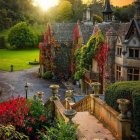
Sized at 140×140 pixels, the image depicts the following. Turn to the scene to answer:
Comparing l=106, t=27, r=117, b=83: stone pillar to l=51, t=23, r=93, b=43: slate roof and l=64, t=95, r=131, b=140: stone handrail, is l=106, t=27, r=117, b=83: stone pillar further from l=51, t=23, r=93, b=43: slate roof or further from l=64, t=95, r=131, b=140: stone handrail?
l=51, t=23, r=93, b=43: slate roof

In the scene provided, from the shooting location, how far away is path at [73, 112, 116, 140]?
575 inches

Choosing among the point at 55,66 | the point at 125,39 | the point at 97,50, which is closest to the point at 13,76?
the point at 55,66

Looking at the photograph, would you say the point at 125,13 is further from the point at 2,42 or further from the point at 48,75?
the point at 48,75

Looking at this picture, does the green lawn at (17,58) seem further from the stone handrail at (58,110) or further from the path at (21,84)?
the stone handrail at (58,110)

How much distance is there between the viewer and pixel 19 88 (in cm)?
4931

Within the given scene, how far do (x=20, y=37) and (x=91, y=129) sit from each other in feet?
259

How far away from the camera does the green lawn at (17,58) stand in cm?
6959

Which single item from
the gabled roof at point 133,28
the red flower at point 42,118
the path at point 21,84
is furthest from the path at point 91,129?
the path at point 21,84

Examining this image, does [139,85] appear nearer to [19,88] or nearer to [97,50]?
[97,50]

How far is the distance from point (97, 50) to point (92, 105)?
21.2m

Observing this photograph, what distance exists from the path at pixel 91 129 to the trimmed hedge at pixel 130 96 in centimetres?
120

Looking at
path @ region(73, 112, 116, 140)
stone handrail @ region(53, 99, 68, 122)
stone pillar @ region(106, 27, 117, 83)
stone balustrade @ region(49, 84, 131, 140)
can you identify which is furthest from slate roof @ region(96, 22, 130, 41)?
path @ region(73, 112, 116, 140)

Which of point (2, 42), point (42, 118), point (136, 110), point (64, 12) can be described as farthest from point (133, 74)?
point (64, 12)

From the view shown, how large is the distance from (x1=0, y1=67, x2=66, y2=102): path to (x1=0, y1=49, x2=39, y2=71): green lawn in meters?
4.83
